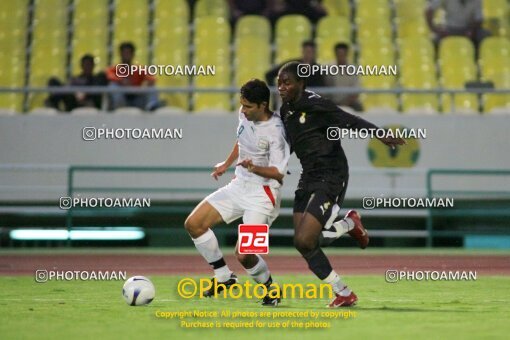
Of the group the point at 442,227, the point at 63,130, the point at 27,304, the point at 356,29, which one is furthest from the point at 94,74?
the point at 27,304

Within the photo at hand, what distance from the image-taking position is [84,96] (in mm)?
18938

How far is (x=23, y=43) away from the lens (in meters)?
21.3

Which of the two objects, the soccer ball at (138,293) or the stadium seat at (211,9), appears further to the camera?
the stadium seat at (211,9)

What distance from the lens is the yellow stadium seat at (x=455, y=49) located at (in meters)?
21.1

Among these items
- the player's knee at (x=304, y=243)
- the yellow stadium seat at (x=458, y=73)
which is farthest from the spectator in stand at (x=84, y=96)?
the player's knee at (x=304, y=243)

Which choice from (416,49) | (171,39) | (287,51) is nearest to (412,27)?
(416,49)

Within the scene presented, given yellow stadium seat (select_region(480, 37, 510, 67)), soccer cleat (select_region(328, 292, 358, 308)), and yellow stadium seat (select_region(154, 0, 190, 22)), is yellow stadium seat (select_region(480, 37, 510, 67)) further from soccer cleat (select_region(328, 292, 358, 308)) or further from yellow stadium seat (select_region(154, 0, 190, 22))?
soccer cleat (select_region(328, 292, 358, 308))

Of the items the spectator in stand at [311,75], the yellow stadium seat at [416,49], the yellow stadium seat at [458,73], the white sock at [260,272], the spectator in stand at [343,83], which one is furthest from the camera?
the yellow stadium seat at [416,49]

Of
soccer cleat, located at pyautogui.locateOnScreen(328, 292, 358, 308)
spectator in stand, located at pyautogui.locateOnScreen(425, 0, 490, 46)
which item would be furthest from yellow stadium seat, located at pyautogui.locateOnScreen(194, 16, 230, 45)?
soccer cleat, located at pyautogui.locateOnScreen(328, 292, 358, 308)

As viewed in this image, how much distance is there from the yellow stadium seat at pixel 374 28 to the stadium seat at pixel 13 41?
6219 mm

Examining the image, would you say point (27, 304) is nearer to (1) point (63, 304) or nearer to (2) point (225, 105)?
(1) point (63, 304)

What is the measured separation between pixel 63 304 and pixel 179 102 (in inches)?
336

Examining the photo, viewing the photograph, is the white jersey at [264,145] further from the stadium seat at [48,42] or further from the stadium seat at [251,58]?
the stadium seat at [48,42]

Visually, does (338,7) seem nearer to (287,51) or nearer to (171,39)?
(287,51)
